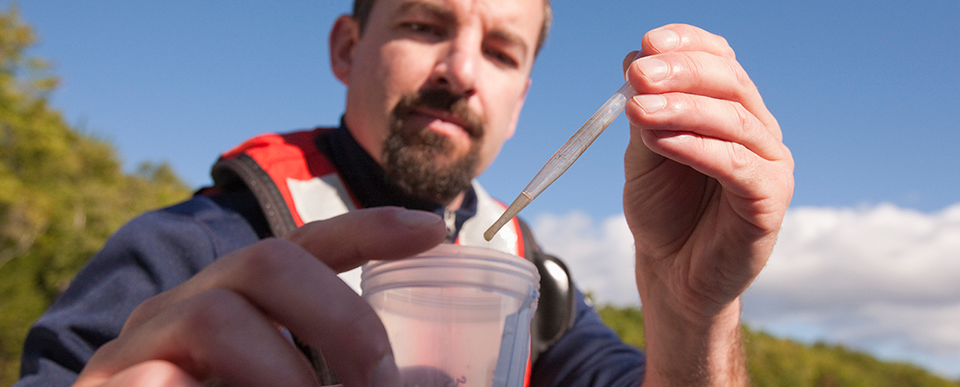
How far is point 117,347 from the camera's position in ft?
2.76

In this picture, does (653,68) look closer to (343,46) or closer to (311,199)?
(311,199)

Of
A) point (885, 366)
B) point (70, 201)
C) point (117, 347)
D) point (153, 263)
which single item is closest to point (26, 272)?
point (70, 201)

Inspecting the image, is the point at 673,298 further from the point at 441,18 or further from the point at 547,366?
the point at 441,18

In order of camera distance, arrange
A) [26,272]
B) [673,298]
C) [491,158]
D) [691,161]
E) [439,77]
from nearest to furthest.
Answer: [691,161]
[673,298]
[439,77]
[491,158]
[26,272]

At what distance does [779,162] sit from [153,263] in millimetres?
2013

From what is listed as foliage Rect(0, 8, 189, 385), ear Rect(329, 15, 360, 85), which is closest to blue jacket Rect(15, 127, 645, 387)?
ear Rect(329, 15, 360, 85)

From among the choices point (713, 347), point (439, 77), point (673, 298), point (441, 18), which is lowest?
point (713, 347)

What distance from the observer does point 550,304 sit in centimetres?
265

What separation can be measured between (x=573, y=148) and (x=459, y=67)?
137 cm

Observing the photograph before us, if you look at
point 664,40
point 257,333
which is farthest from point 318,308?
point 664,40

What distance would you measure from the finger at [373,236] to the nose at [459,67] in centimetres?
168

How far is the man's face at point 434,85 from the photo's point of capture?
257 cm

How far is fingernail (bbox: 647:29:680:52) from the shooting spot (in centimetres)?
124

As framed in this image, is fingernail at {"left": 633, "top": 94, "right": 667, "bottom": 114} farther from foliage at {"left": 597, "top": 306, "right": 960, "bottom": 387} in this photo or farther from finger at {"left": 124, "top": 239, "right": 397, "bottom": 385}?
foliage at {"left": 597, "top": 306, "right": 960, "bottom": 387}
